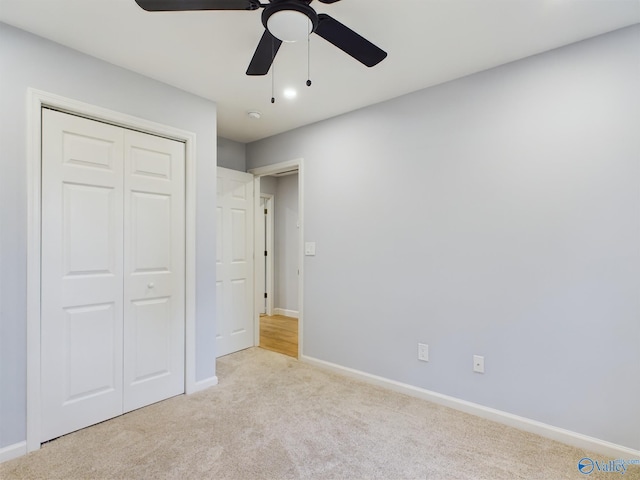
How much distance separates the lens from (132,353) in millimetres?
2475

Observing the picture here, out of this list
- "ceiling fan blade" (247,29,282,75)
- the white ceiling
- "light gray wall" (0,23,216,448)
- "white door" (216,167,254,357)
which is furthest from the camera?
"white door" (216,167,254,357)

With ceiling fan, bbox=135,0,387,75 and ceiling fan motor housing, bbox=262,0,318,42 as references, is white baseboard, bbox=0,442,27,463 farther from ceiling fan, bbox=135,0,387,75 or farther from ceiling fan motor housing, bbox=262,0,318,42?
ceiling fan motor housing, bbox=262,0,318,42

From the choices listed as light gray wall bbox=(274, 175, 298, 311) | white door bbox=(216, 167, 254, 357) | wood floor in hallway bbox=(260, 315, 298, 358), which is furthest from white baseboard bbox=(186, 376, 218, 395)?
light gray wall bbox=(274, 175, 298, 311)

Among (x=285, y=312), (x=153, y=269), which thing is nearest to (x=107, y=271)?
(x=153, y=269)

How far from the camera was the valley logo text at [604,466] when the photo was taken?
1.84 meters

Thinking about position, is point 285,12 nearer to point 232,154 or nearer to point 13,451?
point 13,451

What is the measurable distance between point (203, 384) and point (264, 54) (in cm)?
255

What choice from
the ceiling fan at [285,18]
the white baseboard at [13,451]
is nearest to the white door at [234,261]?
the white baseboard at [13,451]

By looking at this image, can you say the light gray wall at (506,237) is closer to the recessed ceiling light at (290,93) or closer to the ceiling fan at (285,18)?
the recessed ceiling light at (290,93)

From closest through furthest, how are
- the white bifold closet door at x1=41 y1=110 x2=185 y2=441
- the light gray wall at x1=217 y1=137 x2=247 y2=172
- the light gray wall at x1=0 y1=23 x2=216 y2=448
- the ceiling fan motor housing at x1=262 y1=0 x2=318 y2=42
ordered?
the ceiling fan motor housing at x1=262 y1=0 x2=318 y2=42, the light gray wall at x1=0 y1=23 x2=216 y2=448, the white bifold closet door at x1=41 y1=110 x2=185 y2=441, the light gray wall at x1=217 y1=137 x2=247 y2=172

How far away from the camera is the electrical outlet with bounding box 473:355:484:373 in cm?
243

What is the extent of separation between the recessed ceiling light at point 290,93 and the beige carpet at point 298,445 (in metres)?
2.48

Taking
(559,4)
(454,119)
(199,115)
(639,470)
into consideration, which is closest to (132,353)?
(199,115)

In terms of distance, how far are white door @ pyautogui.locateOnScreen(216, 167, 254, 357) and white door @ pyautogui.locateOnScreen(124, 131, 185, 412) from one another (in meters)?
0.90
